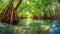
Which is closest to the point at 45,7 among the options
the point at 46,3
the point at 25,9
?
the point at 46,3

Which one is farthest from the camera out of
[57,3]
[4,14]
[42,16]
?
[57,3]

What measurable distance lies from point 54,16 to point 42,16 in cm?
141

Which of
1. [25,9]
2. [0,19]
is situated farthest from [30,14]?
[0,19]

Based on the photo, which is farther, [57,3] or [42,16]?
[57,3]

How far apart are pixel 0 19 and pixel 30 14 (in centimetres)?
848

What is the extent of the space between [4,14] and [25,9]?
8525 mm

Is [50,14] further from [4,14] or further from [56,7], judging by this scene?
[4,14]

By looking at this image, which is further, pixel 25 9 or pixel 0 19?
pixel 25 9

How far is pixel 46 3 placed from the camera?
2253 centimetres

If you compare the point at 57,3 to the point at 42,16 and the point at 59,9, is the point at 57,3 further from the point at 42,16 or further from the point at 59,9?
the point at 42,16

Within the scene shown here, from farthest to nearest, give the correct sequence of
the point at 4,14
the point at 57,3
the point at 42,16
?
the point at 57,3 → the point at 42,16 → the point at 4,14

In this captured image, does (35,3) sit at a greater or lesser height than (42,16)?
greater

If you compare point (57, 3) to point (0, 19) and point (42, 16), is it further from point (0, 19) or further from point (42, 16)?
point (0, 19)

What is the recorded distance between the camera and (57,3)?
23578mm
